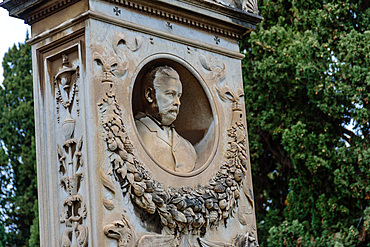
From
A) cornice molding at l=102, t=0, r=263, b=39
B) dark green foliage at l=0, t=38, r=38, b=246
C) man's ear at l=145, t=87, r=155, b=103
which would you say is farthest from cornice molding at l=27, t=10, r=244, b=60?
dark green foliage at l=0, t=38, r=38, b=246

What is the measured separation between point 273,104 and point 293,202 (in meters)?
1.83

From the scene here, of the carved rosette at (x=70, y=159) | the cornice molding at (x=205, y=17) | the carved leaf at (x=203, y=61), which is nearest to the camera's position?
the carved rosette at (x=70, y=159)

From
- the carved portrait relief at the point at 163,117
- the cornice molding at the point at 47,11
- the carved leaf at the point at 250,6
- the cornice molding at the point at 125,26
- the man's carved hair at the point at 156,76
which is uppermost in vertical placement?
the carved leaf at the point at 250,6

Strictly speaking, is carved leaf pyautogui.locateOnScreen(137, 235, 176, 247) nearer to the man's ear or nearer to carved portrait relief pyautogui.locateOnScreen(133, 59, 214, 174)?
carved portrait relief pyautogui.locateOnScreen(133, 59, 214, 174)

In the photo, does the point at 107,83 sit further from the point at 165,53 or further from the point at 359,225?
the point at 359,225

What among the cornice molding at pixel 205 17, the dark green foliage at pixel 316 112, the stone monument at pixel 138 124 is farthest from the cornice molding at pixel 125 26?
the dark green foliage at pixel 316 112

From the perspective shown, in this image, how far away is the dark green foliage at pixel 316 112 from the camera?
13.2 m

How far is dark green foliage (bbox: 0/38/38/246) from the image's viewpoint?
1905cm

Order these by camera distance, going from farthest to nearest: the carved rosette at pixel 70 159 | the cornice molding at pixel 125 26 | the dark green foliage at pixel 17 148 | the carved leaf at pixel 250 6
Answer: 1. the dark green foliage at pixel 17 148
2. the carved leaf at pixel 250 6
3. the cornice molding at pixel 125 26
4. the carved rosette at pixel 70 159

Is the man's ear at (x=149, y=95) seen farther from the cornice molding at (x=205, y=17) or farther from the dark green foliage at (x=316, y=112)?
the dark green foliage at (x=316, y=112)

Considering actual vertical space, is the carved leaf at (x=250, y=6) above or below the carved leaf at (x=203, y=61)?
above

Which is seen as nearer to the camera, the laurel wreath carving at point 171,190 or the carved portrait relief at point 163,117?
the laurel wreath carving at point 171,190

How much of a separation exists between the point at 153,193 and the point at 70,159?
2.24 ft

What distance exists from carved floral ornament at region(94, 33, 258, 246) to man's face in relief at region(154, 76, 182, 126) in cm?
48
